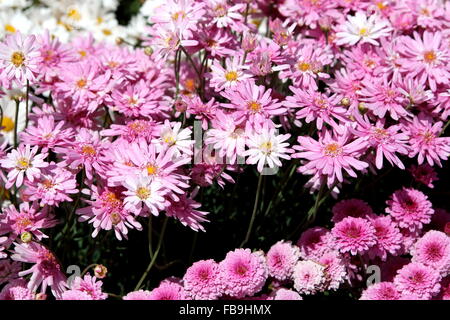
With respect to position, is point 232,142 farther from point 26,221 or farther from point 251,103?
point 26,221

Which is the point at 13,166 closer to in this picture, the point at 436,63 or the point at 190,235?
the point at 190,235

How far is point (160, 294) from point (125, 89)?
0.74 m

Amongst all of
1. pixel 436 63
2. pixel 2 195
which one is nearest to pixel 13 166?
pixel 2 195

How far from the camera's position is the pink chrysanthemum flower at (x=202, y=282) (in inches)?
74.4

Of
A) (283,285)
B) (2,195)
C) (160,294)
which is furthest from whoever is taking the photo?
(2,195)

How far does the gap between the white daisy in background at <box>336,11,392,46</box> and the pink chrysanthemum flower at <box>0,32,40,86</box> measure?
105cm

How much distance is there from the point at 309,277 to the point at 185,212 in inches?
16.6

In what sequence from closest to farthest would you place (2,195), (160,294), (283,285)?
1. (160,294)
2. (283,285)
3. (2,195)

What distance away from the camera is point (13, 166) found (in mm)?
1903

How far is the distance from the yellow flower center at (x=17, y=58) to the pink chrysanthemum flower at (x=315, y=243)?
1.05 meters

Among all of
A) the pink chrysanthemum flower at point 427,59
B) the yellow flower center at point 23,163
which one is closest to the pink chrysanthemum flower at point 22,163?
the yellow flower center at point 23,163

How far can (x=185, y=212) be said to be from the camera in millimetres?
1899

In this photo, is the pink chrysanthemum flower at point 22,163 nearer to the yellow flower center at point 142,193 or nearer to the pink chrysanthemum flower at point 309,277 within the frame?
the yellow flower center at point 142,193

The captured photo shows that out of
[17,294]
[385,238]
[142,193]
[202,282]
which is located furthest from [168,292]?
[385,238]
